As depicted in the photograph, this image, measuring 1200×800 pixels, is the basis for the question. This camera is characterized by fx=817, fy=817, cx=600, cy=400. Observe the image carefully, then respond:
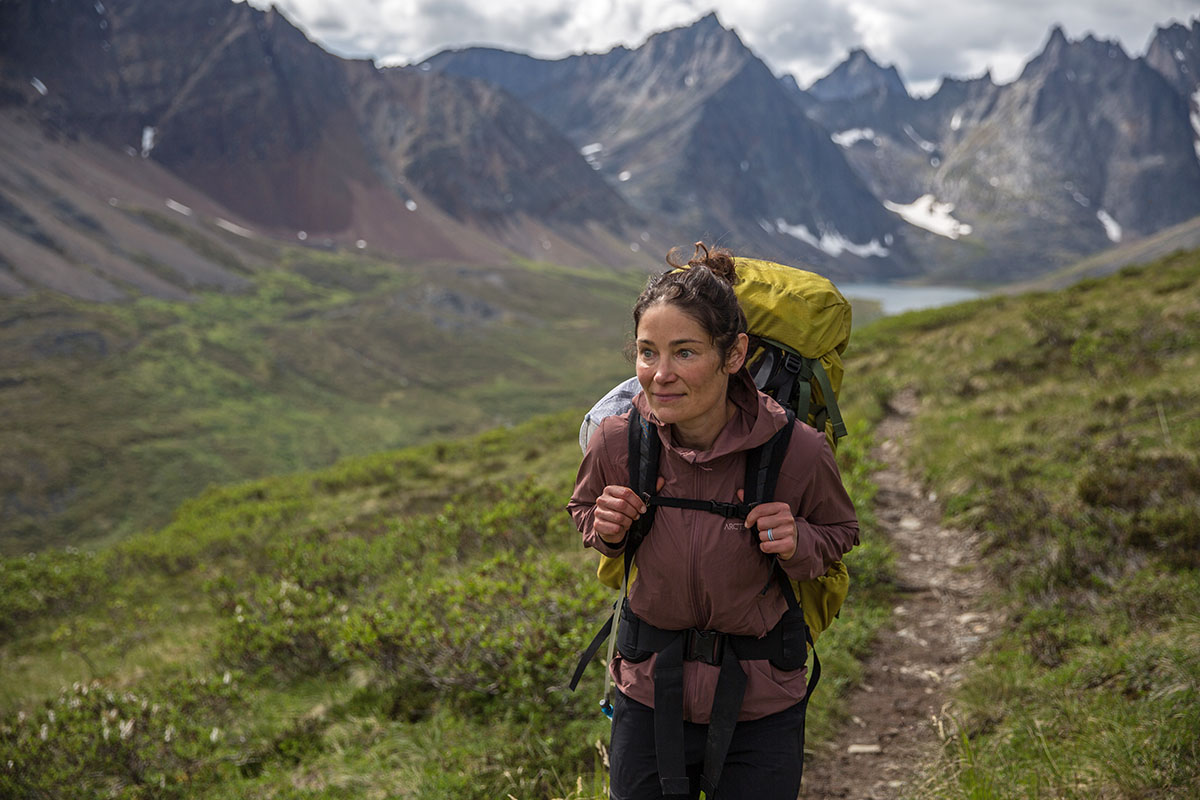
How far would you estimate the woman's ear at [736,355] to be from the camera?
2.70 meters

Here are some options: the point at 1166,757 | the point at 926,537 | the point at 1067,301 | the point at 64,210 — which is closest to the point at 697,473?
the point at 1166,757

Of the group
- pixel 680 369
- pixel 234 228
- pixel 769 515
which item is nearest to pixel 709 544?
pixel 769 515

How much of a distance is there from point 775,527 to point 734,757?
0.81m

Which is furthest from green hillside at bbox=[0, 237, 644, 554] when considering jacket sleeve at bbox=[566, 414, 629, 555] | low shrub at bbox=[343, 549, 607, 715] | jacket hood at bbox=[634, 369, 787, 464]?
jacket hood at bbox=[634, 369, 787, 464]

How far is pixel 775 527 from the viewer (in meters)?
2.49

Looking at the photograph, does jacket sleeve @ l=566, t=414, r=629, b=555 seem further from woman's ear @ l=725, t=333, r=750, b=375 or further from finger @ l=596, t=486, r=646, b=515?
woman's ear @ l=725, t=333, r=750, b=375

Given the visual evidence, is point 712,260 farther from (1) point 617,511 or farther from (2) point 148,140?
(2) point 148,140

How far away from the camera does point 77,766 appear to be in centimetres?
607

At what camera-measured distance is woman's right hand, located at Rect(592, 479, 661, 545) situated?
102 inches

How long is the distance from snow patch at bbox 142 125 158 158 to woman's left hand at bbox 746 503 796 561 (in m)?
188

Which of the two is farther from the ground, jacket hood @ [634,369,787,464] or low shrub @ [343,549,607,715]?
jacket hood @ [634,369,787,464]

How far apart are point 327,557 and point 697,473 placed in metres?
9.39

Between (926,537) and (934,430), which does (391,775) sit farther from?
(934,430)

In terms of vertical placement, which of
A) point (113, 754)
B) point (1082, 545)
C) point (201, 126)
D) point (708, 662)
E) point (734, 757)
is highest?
point (201, 126)
